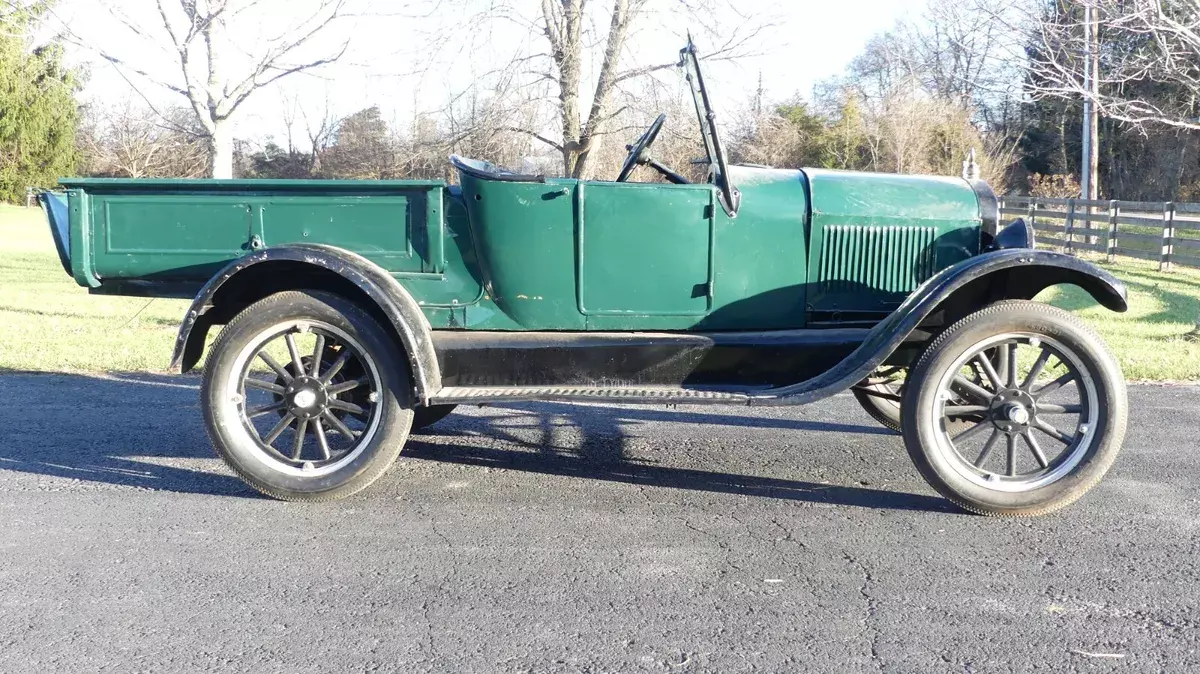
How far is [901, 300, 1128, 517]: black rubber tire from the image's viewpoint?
3.73 m

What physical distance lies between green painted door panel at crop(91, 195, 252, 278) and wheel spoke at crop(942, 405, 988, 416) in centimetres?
291

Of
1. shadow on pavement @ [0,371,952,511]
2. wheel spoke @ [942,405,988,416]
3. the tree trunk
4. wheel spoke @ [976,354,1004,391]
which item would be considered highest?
the tree trunk

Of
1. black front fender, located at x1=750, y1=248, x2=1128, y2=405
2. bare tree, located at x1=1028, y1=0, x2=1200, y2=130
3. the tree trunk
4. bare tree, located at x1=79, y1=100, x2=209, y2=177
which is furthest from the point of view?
bare tree, located at x1=79, y1=100, x2=209, y2=177

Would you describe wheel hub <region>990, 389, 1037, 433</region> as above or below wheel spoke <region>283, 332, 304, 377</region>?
below

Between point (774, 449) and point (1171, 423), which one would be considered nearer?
point (774, 449)

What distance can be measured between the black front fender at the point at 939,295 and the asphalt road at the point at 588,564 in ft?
1.63

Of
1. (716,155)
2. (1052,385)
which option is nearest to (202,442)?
(716,155)

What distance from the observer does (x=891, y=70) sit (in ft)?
138

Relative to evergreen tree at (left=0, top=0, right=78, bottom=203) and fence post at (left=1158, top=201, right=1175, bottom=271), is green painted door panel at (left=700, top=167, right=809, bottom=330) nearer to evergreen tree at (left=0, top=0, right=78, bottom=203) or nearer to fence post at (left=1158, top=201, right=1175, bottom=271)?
fence post at (left=1158, top=201, right=1175, bottom=271)

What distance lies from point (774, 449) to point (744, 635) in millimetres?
2159

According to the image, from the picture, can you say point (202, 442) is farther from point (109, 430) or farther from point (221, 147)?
point (221, 147)

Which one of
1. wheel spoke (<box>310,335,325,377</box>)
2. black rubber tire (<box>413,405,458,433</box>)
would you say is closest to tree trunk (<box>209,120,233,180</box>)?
black rubber tire (<box>413,405,458,433</box>)

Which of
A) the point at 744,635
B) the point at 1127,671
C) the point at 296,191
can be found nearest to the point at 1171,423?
the point at 1127,671

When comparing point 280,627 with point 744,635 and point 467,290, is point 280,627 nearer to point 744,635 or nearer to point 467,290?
point 744,635
